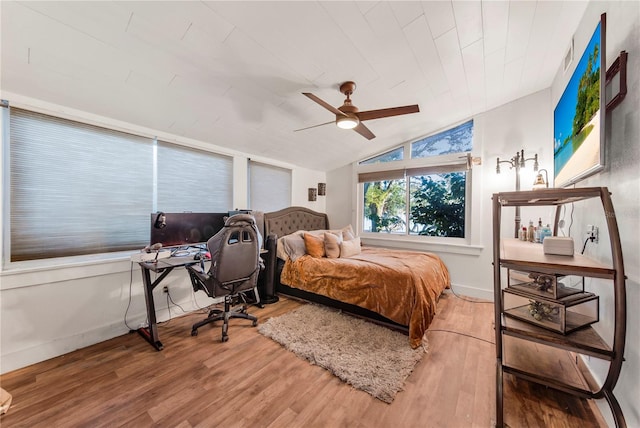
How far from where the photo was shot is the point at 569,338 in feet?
4.20

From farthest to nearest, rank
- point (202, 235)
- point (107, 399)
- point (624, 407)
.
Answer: point (202, 235)
point (107, 399)
point (624, 407)

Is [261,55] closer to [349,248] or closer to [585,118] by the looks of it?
[585,118]

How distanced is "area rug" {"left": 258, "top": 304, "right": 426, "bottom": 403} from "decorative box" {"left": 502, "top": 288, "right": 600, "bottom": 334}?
0.87m

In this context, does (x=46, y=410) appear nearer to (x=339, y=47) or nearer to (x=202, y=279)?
(x=202, y=279)

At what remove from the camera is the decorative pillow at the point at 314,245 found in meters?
3.27

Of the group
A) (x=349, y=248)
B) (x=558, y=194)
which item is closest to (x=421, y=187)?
(x=349, y=248)

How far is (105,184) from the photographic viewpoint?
230 centimetres

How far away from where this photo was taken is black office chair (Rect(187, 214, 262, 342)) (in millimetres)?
2156

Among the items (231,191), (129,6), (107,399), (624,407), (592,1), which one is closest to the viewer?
(624,407)

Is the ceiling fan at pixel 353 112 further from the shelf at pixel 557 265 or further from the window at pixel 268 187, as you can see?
the window at pixel 268 187

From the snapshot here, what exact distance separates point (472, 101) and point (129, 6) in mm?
3609

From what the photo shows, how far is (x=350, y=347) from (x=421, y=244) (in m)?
2.41

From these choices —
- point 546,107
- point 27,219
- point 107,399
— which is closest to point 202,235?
point 27,219

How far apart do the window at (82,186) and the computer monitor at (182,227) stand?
0.42 m
